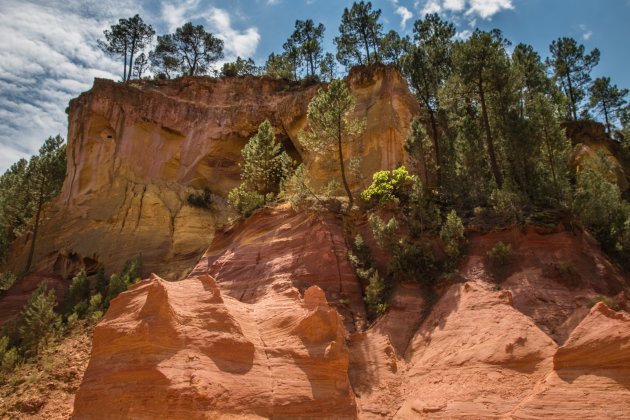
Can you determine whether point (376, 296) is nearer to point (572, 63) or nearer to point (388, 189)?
point (388, 189)

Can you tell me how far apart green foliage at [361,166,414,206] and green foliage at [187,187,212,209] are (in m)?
18.0

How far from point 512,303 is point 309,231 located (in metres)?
10.00

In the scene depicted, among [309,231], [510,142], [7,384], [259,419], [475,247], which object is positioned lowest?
[259,419]

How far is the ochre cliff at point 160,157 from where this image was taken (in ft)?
117

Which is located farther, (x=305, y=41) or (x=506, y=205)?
(x=305, y=41)

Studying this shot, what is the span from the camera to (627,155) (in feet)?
131

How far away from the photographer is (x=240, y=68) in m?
53.3

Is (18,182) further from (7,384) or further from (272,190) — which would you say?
(7,384)

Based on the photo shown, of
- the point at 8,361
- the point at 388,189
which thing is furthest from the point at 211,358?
the point at 388,189

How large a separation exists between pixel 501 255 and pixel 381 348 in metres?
6.80

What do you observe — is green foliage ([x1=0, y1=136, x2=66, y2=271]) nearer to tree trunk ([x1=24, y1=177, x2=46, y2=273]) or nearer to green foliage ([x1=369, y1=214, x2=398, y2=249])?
tree trunk ([x1=24, y1=177, x2=46, y2=273])

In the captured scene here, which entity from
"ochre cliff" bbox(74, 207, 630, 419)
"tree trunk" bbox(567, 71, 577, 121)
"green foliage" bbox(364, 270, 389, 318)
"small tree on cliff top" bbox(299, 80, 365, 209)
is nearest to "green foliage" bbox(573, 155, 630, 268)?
"ochre cliff" bbox(74, 207, 630, 419)

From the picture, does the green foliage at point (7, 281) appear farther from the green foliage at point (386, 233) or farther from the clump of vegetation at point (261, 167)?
the green foliage at point (386, 233)

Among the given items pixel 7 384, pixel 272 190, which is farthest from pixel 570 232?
pixel 7 384
